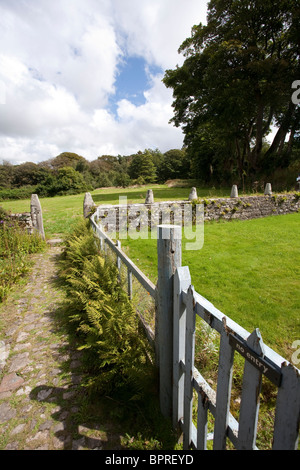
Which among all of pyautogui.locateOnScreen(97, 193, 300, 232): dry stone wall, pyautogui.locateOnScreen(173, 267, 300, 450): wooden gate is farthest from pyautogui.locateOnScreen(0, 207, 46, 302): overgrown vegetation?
pyautogui.locateOnScreen(173, 267, 300, 450): wooden gate

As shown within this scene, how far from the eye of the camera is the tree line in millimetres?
34562

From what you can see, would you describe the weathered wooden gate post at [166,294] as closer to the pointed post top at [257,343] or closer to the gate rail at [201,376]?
the gate rail at [201,376]

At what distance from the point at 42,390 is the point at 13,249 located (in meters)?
4.83

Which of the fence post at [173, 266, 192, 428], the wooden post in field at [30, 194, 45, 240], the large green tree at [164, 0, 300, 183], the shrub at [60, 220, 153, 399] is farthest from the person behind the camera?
the large green tree at [164, 0, 300, 183]

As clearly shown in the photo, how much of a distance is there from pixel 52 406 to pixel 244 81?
1881 centimetres

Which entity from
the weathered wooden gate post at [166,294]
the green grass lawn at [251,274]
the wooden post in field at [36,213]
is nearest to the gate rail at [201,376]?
the weathered wooden gate post at [166,294]

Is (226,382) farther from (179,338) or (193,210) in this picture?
(193,210)

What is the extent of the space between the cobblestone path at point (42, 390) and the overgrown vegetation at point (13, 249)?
94 centimetres

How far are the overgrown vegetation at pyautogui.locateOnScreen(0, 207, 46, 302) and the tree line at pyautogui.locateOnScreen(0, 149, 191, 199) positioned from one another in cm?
2848

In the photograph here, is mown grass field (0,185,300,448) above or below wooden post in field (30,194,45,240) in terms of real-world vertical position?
below

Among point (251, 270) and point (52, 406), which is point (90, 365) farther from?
point (251, 270)

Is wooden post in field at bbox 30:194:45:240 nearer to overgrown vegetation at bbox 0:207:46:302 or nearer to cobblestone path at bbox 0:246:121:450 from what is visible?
overgrown vegetation at bbox 0:207:46:302

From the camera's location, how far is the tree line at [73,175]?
113ft
